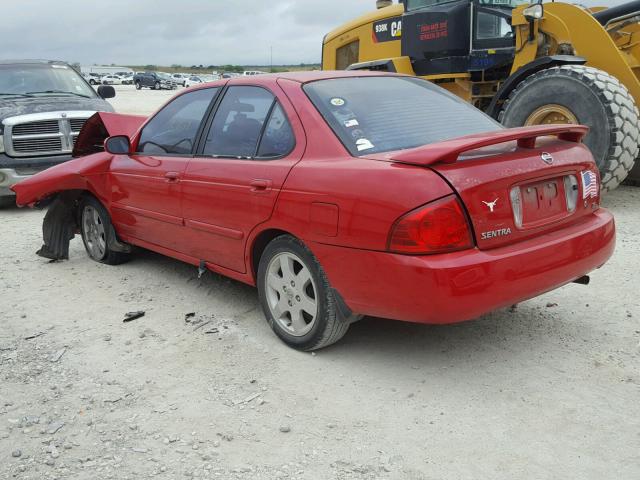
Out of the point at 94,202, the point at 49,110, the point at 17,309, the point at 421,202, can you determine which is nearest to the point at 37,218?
the point at 49,110

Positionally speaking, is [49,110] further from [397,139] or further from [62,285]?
[397,139]

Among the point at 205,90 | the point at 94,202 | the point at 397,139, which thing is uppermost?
the point at 205,90

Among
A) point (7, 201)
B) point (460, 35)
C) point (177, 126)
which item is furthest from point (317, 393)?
point (7, 201)

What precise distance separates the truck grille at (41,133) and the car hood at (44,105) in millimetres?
159

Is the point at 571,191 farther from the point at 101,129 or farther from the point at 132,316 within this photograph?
the point at 101,129

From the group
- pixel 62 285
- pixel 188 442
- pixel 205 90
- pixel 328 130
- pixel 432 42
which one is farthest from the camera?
pixel 432 42

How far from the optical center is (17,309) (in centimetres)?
468

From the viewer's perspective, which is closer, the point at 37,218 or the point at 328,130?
the point at 328,130

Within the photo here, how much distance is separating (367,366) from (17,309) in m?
2.76

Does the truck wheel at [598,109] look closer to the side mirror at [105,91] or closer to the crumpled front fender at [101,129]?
the crumpled front fender at [101,129]

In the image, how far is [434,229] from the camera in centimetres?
293

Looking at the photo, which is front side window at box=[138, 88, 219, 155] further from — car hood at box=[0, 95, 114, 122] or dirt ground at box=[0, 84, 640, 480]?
car hood at box=[0, 95, 114, 122]

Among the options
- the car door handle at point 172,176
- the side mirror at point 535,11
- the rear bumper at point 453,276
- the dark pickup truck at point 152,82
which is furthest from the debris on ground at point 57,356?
the dark pickup truck at point 152,82

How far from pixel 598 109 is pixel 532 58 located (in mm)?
1510
